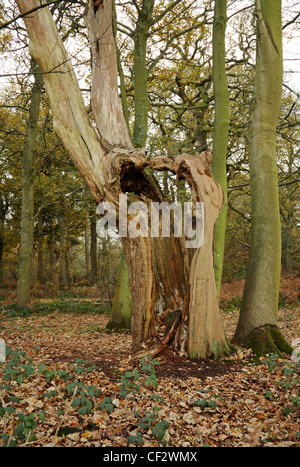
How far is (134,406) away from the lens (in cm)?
319

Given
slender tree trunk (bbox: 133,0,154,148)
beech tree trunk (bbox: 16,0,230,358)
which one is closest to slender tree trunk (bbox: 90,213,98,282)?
slender tree trunk (bbox: 133,0,154,148)

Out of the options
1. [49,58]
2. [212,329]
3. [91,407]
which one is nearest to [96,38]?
[49,58]

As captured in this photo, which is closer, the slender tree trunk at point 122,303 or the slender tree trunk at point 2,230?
the slender tree trunk at point 122,303

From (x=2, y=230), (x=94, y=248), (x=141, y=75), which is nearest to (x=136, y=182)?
(x=141, y=75)

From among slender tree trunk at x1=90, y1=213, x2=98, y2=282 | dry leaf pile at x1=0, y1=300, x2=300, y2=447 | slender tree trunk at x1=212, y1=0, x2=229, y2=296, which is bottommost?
dry leaf pile at x1=0, y1=300, x2=300, y2=447

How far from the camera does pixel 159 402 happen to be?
3295 millimetres

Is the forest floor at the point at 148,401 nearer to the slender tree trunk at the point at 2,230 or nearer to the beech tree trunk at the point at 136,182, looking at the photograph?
the beech tree trunk at the point at 136,182

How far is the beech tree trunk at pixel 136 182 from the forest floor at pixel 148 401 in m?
0.44

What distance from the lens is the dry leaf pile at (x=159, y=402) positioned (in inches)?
108

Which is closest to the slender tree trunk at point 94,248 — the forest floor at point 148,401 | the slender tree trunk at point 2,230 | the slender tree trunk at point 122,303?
the slender tree trunk at point 2,230

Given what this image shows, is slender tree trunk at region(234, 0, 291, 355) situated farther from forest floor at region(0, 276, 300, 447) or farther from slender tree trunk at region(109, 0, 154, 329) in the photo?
slender tree trunk at region(109, 0, 154, 329)

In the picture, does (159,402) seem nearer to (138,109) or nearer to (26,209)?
(138,109)

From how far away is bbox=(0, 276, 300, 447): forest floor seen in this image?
2707mm

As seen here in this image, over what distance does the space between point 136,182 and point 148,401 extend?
301cm
